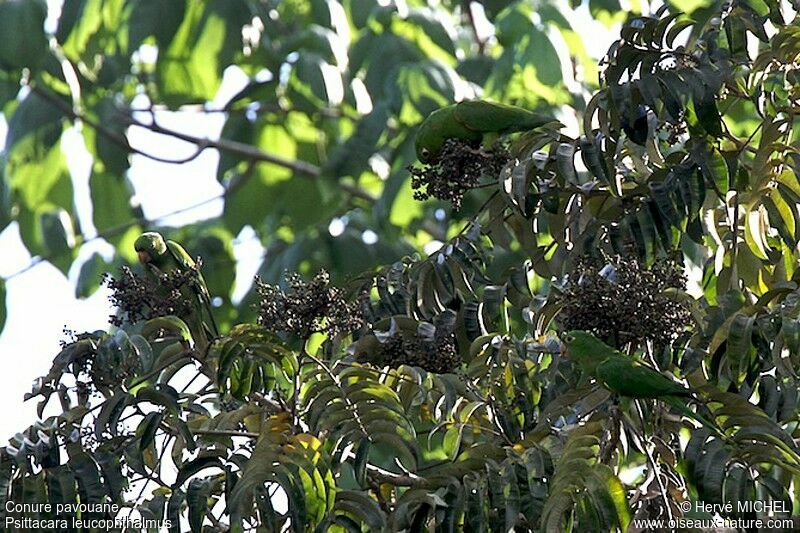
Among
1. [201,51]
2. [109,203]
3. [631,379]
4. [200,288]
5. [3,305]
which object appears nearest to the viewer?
[631,379]

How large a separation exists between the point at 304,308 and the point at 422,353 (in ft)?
0.88

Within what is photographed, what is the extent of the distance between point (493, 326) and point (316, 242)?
2875 mm

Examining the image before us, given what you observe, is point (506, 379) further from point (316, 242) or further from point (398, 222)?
point (316, 242)

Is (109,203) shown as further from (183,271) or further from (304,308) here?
(304,308)

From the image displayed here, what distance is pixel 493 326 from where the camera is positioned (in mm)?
2479

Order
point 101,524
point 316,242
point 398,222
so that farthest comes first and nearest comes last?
point 316,242 < point 398,222 < point 101,524

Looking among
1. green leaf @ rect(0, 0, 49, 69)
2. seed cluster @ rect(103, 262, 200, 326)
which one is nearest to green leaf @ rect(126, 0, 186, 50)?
green leaf @ rect(0, 0, 49, 69)

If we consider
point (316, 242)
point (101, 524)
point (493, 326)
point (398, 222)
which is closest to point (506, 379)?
point (493, 326)

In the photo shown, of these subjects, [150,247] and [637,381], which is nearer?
[637,381]

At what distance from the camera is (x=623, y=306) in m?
1.98

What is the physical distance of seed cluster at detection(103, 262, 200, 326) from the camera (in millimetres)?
2162

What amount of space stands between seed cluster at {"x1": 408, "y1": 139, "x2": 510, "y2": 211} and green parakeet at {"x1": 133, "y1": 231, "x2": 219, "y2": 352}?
1.12 feet

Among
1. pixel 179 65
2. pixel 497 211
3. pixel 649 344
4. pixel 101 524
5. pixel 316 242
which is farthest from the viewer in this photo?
pixel 179 65

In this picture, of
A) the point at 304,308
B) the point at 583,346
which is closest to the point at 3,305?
the point at 304,308
